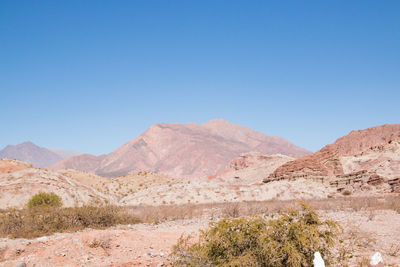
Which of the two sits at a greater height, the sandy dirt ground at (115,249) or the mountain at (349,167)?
the mountain at (349,167)

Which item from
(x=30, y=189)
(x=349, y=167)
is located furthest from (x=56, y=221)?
(x=349, y=167)

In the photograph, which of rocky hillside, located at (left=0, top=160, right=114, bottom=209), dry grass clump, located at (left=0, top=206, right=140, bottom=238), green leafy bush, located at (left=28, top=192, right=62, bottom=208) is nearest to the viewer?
dry grass clump, located at (left=0, top=206, right=140, bottom=238)

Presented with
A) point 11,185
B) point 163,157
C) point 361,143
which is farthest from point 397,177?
point 163,157

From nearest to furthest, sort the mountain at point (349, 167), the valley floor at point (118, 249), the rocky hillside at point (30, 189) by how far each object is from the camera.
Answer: the valley floor at point (118, 249)
the rocky hillside at point (30, 189)
the mountain at point (349, 167)

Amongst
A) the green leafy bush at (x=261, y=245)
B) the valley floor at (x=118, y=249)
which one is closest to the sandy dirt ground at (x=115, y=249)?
the valley floor at (x=118, y=249)

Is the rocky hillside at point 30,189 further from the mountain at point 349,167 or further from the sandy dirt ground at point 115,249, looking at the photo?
the mountain at point 349,167

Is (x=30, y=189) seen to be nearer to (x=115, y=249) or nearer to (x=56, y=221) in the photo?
(x=56, y=221)

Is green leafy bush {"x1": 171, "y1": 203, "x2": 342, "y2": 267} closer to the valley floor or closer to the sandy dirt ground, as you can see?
the valley floor

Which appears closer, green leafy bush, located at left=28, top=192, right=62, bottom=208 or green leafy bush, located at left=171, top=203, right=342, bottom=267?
green leafy bush, located at left=171, top=203, right=342, bottom=267

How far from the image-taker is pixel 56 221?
36.6ft

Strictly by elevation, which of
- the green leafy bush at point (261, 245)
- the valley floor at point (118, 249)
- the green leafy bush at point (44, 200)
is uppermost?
the green leafy bush at point (44, 200)

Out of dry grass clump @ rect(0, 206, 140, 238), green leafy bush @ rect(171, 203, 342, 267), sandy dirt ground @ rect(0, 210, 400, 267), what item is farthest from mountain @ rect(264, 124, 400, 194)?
green leafy bush @ rect(171, 203, 342, 267)

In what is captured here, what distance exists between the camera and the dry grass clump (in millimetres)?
10375

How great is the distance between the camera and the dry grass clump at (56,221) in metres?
10.4
